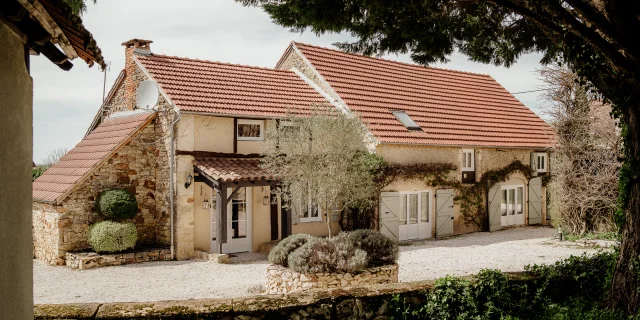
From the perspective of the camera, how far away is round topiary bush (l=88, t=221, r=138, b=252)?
14.8 metres

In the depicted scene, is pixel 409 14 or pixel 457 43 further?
pixel 457 43

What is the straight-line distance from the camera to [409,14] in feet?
27.2

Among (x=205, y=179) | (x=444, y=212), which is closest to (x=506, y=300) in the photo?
(x=205, y=179)

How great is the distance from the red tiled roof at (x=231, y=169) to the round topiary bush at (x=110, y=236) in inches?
110

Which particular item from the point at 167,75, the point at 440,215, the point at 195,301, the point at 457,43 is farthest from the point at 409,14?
the point at 440,215

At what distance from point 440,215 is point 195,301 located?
15.5m

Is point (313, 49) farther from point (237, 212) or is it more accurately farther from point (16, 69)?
point (16, 69)

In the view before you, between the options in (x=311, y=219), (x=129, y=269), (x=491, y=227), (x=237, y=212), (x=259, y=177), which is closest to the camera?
(x=129, y=269)

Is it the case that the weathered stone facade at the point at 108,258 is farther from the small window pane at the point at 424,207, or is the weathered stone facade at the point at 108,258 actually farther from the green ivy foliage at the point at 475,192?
the green ivy foliage at the point at 475,192

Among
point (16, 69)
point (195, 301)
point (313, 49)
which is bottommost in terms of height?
point (195, 301)

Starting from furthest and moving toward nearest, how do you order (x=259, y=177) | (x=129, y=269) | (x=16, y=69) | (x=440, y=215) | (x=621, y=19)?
(x=440, y=215)
(x=259, y=177)
(x=129, y=269)
(x=621, y=19)
(x=16, y=69)

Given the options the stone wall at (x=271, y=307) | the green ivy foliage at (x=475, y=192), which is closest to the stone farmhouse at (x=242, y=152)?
the green ivy foliage at (x=475, y=192)

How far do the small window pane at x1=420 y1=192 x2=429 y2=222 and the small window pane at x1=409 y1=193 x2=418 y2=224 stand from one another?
0.26 metres

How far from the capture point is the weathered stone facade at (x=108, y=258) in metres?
14.4
